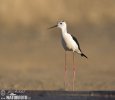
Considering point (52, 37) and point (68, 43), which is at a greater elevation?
point (52, 37)

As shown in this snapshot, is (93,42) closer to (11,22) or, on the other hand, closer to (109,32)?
(109,32)

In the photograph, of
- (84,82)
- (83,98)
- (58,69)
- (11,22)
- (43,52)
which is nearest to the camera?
(83,98)

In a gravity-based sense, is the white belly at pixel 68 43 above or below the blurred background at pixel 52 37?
below

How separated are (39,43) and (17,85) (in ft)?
43.1

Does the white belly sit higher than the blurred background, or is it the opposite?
the blurred background

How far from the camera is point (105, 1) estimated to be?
4047 centimetres

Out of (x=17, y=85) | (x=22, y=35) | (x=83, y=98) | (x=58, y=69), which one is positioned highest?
(x=22, y=35)

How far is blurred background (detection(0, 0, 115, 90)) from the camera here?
31109 mm

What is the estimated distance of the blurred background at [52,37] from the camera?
31.1m

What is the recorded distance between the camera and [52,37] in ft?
122

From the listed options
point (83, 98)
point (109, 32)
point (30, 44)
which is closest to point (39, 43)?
point (30, 44)

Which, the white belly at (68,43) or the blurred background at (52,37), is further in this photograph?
the blurred background at (52,37)

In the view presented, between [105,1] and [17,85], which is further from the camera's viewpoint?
[105,1]

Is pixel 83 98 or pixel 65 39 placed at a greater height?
pixel 65 39
